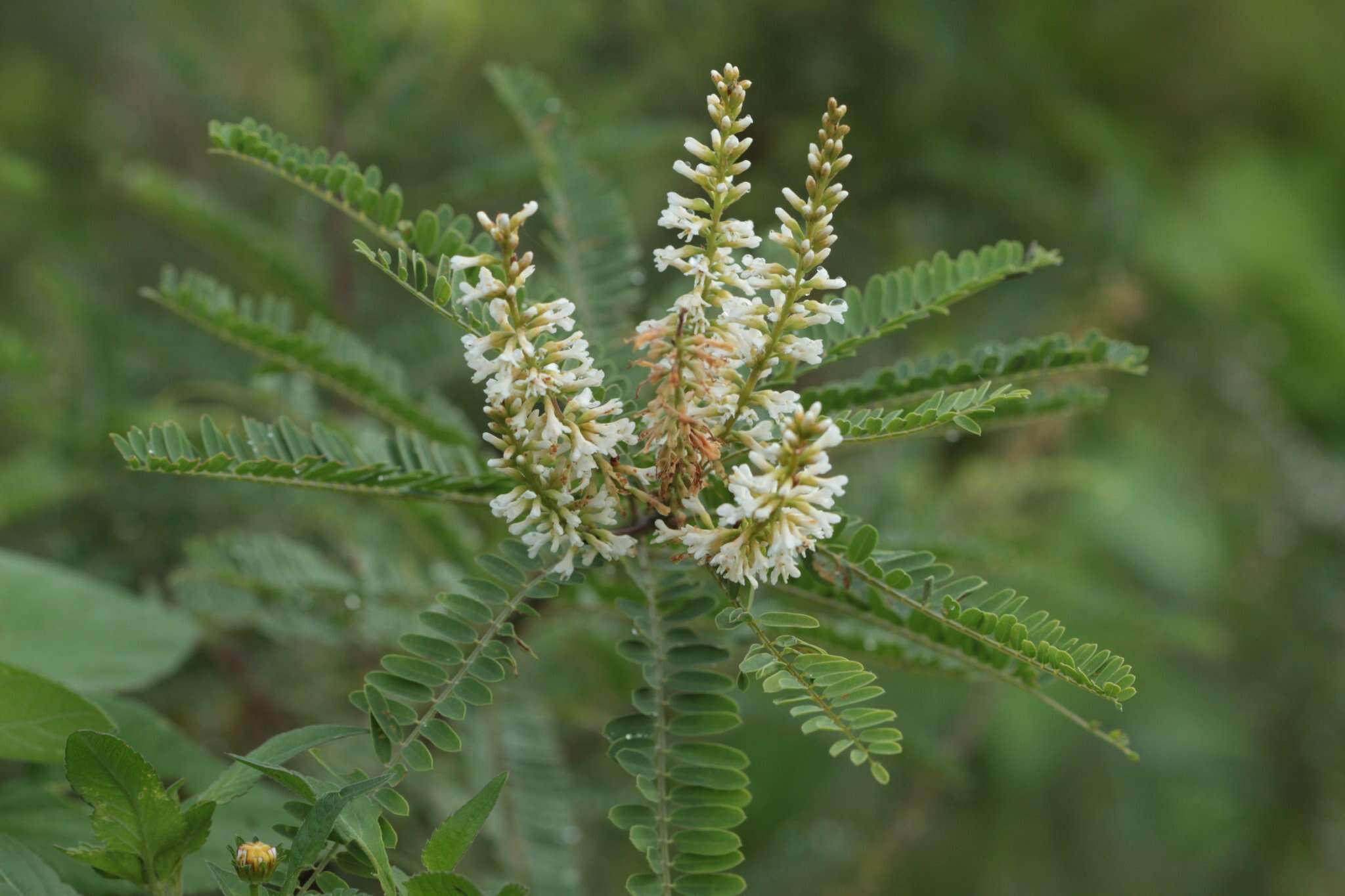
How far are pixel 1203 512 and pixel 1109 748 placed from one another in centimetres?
71

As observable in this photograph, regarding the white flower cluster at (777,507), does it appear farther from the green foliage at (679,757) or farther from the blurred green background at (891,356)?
the blurred green background at (891,356)

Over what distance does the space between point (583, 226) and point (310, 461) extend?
43 centimetres

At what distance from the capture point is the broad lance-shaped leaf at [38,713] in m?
0.78

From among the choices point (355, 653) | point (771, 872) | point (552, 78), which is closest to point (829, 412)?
point (355, 653)

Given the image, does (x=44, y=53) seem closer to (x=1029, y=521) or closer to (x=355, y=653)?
(x=355, y=653)

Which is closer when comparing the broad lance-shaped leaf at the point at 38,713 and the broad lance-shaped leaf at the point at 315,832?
the broad lance-shaped leaf at the point at 315,832

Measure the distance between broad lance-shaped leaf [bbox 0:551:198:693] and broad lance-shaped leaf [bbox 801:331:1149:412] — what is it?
66cm

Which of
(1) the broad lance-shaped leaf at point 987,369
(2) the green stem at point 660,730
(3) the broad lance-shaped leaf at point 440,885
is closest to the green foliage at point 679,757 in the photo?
(2) the green stem at point 660,730

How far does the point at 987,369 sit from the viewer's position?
0.93 m

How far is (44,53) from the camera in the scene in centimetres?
309

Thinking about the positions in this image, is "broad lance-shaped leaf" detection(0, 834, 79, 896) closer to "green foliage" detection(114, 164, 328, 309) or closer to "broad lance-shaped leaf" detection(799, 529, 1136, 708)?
"broad lance-shaped leaf" detection(799, 529, 1136, 708)

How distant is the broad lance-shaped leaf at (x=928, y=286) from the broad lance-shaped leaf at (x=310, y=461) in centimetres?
32

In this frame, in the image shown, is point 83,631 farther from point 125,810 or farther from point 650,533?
point 650,533

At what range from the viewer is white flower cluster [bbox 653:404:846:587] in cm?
66
